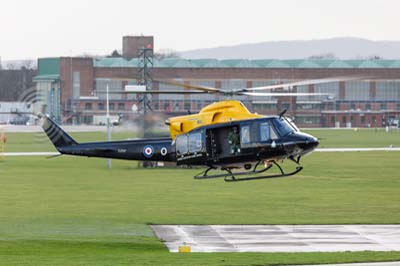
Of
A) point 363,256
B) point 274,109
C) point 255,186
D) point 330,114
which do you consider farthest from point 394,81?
point 363,256

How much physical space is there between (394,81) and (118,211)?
13567 centimetres

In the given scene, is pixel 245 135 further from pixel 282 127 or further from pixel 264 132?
pixel 282 127

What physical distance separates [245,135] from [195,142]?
149 centimetres

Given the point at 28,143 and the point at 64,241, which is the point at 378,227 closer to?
the point at 64,241

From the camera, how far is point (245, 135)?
3291 centimetres

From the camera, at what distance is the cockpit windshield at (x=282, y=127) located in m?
32.7

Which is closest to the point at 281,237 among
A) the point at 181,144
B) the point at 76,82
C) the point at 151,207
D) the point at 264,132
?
the point at 264,132

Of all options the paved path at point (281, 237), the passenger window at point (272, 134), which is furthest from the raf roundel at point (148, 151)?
the passenger window at point (272, 134)

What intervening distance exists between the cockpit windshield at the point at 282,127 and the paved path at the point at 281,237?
2.89m

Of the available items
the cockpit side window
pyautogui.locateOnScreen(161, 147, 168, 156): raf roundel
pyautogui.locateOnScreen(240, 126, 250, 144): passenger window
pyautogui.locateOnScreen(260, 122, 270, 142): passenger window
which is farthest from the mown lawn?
the cockpit side window

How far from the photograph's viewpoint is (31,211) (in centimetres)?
4116

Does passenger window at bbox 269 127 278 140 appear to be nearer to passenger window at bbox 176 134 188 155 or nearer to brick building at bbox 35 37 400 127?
passenger window at bbox 176 134 188 155

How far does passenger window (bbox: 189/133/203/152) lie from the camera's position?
110 ft

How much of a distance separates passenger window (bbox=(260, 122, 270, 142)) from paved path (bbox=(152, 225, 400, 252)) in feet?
8.98
